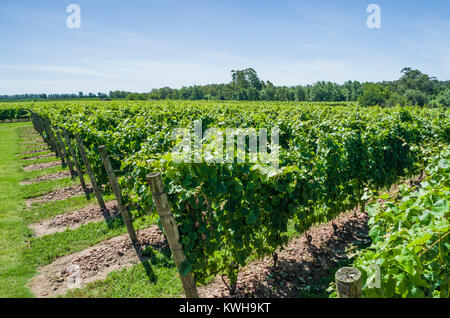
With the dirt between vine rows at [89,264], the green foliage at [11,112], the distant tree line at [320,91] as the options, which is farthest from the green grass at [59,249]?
the distant tree line at [320,91]

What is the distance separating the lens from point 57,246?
5.54 metres

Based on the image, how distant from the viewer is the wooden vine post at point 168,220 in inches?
89.6

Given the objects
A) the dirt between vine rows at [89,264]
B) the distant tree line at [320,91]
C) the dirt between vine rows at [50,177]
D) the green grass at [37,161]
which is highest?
the distant tree line at [320,91]

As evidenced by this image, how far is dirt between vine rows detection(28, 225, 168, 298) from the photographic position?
Answer: 438 centimetres

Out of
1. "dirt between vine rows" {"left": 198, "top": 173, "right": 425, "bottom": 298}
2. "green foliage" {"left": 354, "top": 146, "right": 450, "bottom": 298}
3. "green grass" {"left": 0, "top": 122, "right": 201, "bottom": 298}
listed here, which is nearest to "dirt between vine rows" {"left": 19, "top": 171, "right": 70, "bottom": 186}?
"green grass" {"left": 0, "top": 122, "right": 201, "bottom": 298}

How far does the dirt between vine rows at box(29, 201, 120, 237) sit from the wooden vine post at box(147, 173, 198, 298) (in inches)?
170

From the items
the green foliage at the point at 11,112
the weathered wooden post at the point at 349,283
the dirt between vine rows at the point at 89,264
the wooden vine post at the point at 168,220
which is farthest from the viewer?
the green foliage at the point at 11,112

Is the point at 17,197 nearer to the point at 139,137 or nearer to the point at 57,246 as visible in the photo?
the point at 57,246

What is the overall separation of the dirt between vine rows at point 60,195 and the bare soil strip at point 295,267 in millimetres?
6418

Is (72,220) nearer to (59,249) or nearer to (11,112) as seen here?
(59,249)

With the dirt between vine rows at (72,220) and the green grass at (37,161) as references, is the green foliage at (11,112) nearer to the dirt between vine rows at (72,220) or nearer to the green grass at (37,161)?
the green grass at (37,161)
